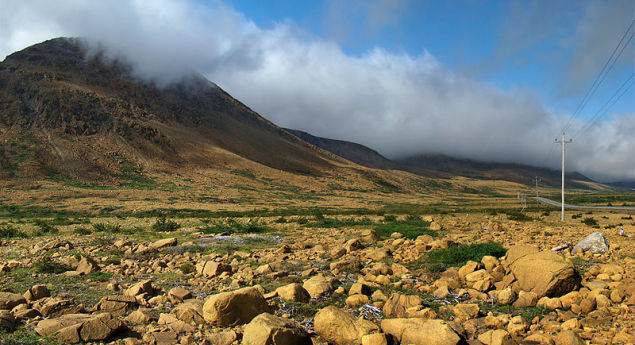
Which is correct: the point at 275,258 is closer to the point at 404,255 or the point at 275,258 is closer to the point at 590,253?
the point at 404,255

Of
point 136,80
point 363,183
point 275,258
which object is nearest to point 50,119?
point 136,80

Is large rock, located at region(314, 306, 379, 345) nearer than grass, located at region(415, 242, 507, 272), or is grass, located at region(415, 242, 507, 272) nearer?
large rock, located at region(314, 306, 379, 345)

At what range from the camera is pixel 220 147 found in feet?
341

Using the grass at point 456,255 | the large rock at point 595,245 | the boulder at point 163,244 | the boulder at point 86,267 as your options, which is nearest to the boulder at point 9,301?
the boulder at point 86,267

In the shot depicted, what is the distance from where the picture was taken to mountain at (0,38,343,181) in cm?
7169

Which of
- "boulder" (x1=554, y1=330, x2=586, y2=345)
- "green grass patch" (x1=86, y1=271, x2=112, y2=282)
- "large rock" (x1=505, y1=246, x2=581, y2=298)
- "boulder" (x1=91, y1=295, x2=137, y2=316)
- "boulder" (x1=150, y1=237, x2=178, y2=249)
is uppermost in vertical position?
"large rock" (x1=505, y1=246, x2=581, y2=298)

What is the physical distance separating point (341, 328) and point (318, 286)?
8.80 feet

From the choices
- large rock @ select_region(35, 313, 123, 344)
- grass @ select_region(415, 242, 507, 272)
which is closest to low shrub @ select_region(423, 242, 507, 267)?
grass @ select_region(415, 242, 507, 272)

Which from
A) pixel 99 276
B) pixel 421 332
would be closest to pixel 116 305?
pixel 99 276

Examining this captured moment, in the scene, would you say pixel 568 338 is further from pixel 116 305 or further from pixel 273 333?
pixel 116 305

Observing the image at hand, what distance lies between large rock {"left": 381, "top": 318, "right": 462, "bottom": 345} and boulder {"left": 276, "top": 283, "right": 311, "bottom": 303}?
2.54 m

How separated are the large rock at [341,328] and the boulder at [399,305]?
127 centimetres

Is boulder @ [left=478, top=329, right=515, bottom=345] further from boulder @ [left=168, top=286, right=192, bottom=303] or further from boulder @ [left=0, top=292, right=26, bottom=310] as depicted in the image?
boulder @ [left=0, top=292, right=26, bottom=310]

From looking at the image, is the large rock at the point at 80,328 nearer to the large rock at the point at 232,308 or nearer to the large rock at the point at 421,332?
the large rock at the point at 232,308
